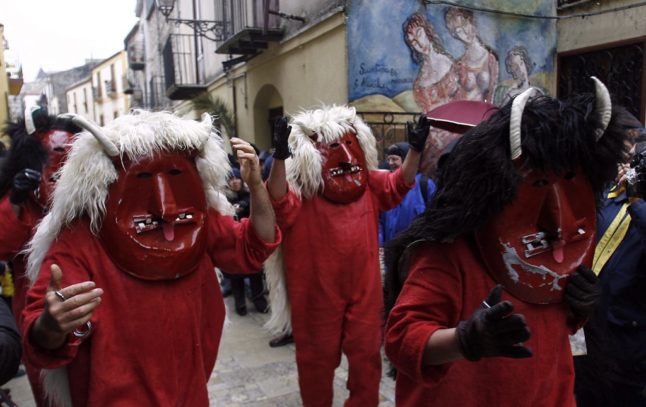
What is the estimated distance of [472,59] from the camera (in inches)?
283

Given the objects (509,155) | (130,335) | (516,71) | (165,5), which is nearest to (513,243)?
(509,155)

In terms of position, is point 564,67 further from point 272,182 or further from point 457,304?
point 457,304

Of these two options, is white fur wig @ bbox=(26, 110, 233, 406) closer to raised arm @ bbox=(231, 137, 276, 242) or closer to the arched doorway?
raised arm @ bbox=(231, 137, 276, 242)

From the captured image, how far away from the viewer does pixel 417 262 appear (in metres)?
1.50

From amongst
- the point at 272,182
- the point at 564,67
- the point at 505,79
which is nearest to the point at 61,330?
the point at 272,182

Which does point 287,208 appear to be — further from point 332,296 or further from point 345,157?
point 332,296

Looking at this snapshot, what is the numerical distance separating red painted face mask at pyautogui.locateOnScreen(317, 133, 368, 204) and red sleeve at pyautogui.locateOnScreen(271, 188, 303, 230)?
0.64 feet

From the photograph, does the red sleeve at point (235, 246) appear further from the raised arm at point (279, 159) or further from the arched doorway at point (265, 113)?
the arched doorway at point (265, 113)

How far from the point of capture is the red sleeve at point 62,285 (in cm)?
164

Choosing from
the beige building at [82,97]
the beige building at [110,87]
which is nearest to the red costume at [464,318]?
the beige building at [110,87]

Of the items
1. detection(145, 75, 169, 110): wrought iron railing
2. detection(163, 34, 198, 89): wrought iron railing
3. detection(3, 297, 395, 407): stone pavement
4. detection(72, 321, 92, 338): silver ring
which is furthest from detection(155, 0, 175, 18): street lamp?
detection(72, 321, 92, 338): silver ring

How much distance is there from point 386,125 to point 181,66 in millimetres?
10167

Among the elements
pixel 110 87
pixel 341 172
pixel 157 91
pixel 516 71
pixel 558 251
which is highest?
pixel 110 87

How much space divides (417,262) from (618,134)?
0.64 meters
